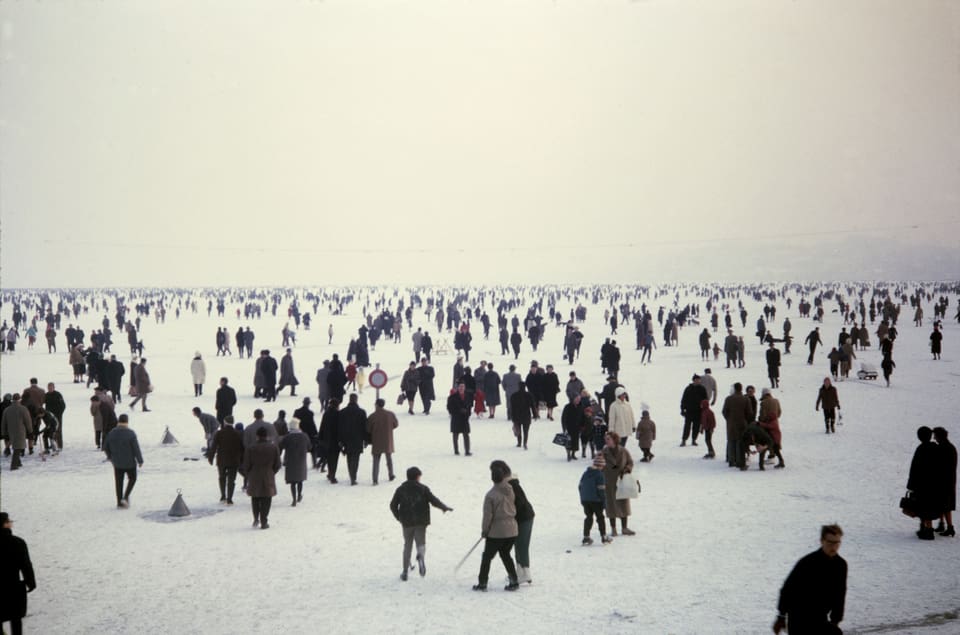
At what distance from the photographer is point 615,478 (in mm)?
8523

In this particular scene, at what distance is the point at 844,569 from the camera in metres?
4.60

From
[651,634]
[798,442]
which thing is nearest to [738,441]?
[798,442]

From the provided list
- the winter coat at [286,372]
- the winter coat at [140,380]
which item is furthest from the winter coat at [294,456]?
the winter coat at [286,372]

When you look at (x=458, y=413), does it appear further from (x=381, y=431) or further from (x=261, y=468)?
(x=261, y=468)

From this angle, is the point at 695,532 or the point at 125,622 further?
the point at 695,532

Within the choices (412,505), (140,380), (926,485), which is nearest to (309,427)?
(412,505)

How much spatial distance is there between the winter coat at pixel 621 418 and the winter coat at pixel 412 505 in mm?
5409

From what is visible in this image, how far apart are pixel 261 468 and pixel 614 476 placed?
14.6 feet

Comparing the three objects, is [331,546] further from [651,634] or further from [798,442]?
[798,442]

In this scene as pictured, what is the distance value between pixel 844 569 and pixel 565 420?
832 centimetres

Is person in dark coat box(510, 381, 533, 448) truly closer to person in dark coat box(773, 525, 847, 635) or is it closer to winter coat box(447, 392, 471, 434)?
winter coat box(447, 392, 471, 434)

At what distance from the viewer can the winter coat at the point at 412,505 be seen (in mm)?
7250

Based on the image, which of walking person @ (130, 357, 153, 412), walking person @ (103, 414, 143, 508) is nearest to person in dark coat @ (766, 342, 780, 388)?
walking person @ (103, 414, 143, 508)

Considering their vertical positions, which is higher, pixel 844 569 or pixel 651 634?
pixel 844 569
